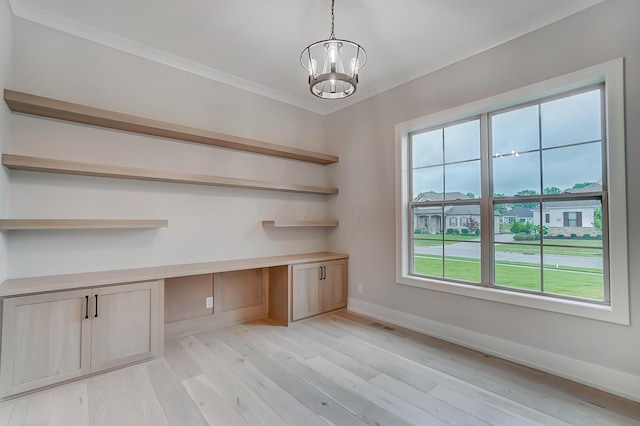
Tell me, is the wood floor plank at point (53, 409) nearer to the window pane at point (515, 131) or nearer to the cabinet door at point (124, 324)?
the cabinet door at point (124, 324)

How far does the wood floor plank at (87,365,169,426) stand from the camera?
6.04 ft

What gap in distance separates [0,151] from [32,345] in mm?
1432

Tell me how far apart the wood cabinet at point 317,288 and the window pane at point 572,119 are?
263 cm

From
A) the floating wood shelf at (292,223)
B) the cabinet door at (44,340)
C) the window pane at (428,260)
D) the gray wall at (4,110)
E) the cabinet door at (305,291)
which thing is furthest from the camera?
the floating wood shelf at (292,223)

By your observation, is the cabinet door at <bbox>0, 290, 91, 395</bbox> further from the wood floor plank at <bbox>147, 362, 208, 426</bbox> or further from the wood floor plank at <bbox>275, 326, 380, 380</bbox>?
the wood floor plank at <bbox>275, 326, 380, 380</bbox>

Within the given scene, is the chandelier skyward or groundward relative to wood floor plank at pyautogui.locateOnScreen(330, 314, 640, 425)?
skyward

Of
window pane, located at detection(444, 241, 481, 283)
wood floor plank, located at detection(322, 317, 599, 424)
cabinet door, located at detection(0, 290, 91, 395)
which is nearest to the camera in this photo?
wood floor plank, located at detection(322, 317, 599, 424)

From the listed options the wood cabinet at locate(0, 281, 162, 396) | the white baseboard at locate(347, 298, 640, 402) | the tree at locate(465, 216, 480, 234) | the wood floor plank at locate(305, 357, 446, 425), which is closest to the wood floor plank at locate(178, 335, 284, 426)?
the wood cabinet at locate(0, 281, 162, 396)

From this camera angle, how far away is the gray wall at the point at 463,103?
6.87 ft

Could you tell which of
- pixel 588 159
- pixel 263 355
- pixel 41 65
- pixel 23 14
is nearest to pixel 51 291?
pixel 263 355

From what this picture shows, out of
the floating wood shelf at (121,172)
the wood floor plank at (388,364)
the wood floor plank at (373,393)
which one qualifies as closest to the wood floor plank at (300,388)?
the wood floor plank at (373,393)

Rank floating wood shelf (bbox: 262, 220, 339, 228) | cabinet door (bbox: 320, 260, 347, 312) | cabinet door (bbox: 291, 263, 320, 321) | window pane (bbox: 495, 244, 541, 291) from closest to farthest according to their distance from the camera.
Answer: window pane (bbox: 495, 244, 541, 291) → cabinet door (bbox: 291, 263, 320, 321) → floating wood shelf (bbox: 262, 220, 339, 228) → cabinet door (bbox: 320, 260, 347, 312)

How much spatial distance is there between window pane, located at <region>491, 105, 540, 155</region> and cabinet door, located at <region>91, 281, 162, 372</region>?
342 centimetres

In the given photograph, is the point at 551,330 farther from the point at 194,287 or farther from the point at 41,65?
the point at 41,65
